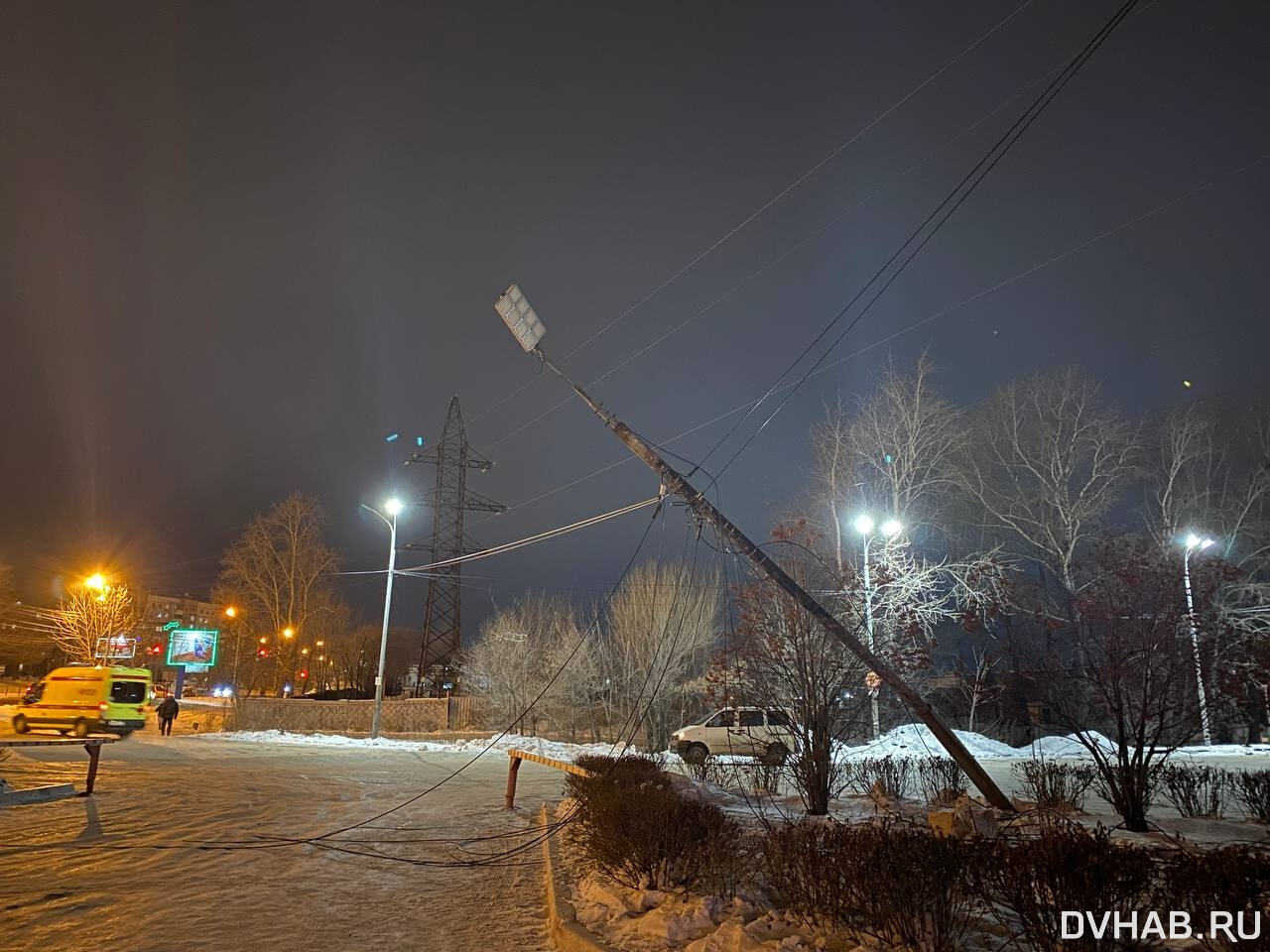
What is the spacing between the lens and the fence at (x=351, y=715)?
36.8m

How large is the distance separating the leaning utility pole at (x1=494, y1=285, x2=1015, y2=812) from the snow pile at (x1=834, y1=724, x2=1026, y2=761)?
12893 millimetres

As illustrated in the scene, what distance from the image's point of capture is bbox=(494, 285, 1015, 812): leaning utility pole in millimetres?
10062

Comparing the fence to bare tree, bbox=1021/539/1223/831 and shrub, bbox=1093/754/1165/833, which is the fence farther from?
shrub, bbox=1093/754/1165/833

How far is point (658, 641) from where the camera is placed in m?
32.1

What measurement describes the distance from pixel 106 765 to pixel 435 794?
958 cm

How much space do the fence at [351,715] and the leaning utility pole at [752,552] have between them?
28.5 meters

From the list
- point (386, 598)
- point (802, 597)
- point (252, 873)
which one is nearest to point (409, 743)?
point (386, 598)

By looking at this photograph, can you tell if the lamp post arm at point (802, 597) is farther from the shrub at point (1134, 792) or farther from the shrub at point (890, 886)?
the shrub at point (890, 886)

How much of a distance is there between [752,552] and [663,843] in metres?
4.94

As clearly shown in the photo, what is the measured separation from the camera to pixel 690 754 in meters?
22.0

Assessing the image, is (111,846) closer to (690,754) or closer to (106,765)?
(106,765)

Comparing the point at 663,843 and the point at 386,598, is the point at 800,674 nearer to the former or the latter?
the point at 663,843

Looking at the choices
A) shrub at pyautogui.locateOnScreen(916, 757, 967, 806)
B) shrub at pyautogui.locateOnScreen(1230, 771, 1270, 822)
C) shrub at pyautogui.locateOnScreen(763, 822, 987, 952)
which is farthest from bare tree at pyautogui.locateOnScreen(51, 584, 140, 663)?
shrub at pyautogui.locateOnScreen(1230, 771, 1270, 822)

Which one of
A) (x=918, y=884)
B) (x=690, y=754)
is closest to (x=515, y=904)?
(x=918, y=884)
